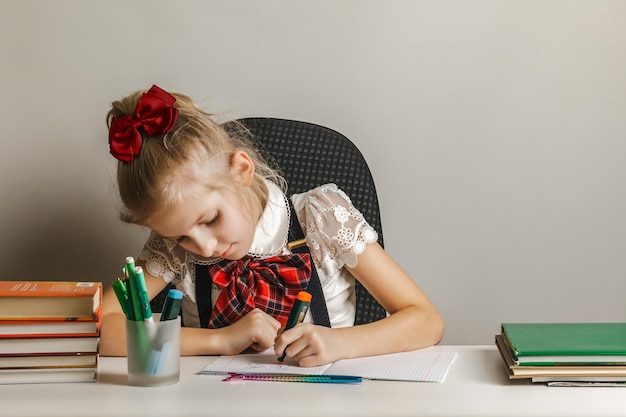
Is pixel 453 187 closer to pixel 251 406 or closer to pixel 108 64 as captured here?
pixel 108 64

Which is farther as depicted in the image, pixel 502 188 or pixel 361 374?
pixel 502 188

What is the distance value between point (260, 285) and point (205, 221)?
0.19 m

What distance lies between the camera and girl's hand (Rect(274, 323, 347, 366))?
3.81 ft

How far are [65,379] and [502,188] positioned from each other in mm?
1086

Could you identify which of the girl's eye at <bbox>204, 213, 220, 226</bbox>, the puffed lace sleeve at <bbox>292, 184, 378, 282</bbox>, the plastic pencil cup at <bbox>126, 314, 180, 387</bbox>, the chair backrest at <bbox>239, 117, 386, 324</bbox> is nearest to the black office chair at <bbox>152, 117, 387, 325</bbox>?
the chair backrest at <bbox>239, 117, 386, 324</bbox>

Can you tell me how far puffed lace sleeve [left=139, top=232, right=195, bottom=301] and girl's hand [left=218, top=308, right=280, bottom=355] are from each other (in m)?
0.26

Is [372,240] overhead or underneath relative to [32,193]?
overhead

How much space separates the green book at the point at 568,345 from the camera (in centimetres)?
104

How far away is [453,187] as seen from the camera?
188 cm

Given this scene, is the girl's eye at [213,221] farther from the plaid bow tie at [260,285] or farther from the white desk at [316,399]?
the white desk at [316,399]

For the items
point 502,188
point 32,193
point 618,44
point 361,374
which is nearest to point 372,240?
point 361,374

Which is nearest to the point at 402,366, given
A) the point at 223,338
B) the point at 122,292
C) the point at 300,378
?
the point at 300,378

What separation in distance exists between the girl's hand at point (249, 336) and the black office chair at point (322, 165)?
369 millimetres

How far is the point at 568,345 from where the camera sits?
1072 mm
